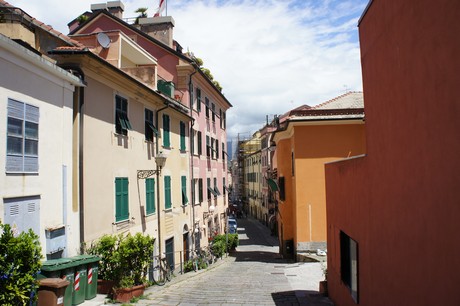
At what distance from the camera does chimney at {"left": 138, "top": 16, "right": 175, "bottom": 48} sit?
26109mm

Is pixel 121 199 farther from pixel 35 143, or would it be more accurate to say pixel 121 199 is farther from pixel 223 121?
pixel 223 121

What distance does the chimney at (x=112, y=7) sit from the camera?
24.2m

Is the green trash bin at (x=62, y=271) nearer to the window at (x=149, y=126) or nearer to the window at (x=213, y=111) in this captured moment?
the window at (x=149, y=126)

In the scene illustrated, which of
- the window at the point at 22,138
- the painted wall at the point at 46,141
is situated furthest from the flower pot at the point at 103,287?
the window at the point at 22,138

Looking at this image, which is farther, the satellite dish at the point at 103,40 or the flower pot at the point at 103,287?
the satellite dish at the point at 103,40

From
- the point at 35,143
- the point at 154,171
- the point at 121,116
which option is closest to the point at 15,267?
the point at 35,143

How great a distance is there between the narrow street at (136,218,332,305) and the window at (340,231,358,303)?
2.06m

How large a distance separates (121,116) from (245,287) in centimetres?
803

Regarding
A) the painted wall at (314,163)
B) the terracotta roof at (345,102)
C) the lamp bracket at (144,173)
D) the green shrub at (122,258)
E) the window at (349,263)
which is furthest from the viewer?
the terracotta roof at (345,102)

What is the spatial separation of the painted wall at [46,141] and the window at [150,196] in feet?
17.6

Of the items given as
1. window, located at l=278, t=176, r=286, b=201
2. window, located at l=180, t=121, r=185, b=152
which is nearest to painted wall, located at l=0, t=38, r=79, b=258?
window, located at l=180, t=121, r=185, b=152

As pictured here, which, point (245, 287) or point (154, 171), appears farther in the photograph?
point (154, 171)

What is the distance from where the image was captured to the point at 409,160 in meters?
5.55

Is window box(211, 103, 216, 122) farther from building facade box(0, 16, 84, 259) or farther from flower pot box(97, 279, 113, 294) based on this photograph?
flower pot box(97, 279, 113, 294)
